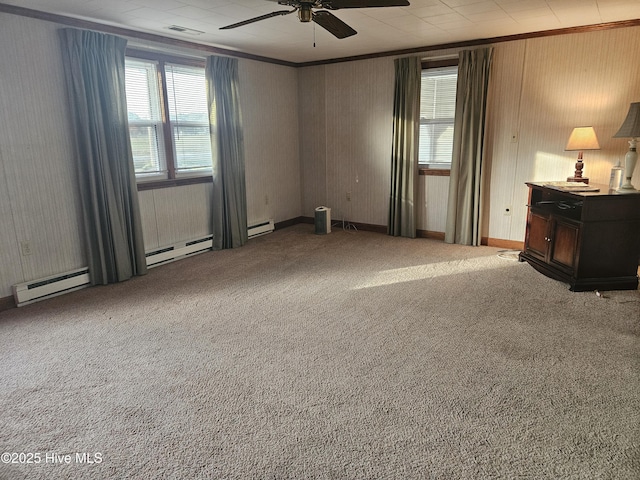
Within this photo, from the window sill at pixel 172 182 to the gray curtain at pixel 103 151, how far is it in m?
0.31

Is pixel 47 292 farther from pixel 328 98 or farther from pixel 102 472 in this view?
pixel 328 98

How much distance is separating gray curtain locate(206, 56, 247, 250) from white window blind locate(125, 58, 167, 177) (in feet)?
2.20

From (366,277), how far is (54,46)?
139 inches

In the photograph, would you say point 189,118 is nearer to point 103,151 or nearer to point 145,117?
point 145,117

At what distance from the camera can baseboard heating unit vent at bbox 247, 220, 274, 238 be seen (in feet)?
19.9

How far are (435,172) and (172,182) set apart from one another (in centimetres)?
337

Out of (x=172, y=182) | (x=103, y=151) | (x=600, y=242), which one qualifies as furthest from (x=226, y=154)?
(x=600, y=242)

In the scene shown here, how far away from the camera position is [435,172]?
572 centimetres

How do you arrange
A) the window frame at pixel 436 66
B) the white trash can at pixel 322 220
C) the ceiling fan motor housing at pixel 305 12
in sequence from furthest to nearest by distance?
the white trash can at pixel 322 220
the window frame at pixel 436 66
the ceiling fan motor housing at pixel 305 12

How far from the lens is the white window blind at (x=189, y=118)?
16.0ft

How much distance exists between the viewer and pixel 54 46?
3.72 meters

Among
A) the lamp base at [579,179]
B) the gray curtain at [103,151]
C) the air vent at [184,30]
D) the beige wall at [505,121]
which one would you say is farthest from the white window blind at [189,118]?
the lamp base at [579,179]

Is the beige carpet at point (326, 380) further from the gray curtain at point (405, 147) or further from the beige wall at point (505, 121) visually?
the gray curtain at point (405, 147)

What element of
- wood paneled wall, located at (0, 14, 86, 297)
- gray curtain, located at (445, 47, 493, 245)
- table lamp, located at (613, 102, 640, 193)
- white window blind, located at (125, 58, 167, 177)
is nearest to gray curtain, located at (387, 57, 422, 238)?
gray curtain, located at (445, 47, 493, 245)
